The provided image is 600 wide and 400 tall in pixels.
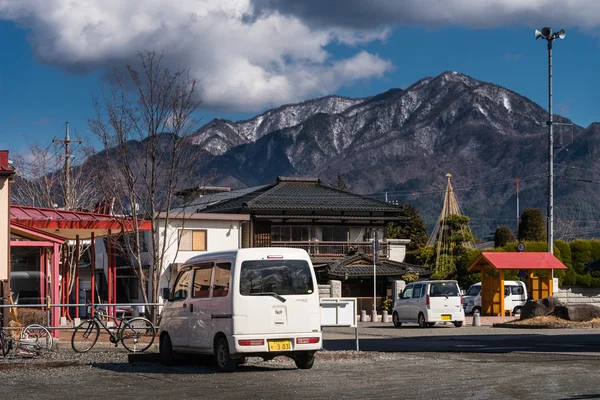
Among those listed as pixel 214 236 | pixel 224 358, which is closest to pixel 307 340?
pixel 224 358

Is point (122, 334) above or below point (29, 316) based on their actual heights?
below

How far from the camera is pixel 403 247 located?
59375mm

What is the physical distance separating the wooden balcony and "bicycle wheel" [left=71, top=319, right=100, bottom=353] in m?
34.8

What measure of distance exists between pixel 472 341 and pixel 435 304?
9086mm

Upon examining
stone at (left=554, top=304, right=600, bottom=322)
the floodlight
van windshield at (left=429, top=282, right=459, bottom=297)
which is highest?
the floodlight

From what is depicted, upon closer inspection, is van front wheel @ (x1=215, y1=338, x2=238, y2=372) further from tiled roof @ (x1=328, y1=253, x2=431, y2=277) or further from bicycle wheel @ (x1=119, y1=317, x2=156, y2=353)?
tiled roof @ (x1=328, y1=253, x2=431, y2=277)

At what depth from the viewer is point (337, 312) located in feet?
57.1

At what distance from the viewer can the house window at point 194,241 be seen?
165ft

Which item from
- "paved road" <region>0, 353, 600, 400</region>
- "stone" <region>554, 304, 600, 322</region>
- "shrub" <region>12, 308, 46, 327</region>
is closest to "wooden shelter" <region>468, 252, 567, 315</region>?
"stone" <region>554, 304, 600, 322</region>

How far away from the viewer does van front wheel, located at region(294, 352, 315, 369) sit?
15211mm

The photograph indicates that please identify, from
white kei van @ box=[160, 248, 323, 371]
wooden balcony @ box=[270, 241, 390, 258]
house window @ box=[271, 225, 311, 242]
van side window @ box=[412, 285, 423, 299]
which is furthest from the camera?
house window @ box=[271, 225, 311, 242]

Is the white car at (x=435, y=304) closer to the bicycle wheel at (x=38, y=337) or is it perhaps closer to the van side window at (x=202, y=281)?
the bicycle wheel at (x=38, y=337)

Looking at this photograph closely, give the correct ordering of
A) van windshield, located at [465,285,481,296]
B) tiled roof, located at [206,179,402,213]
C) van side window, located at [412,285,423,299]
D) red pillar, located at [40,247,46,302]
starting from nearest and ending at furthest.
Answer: red pillar, located at [40,247,46,302]
van side window, located at [412,285,423,299]
van windshield, located at [465,285,481,296]
tiled roof, located at [206,179,402,213]

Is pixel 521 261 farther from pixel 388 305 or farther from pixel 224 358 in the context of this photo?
pixel 224 358
